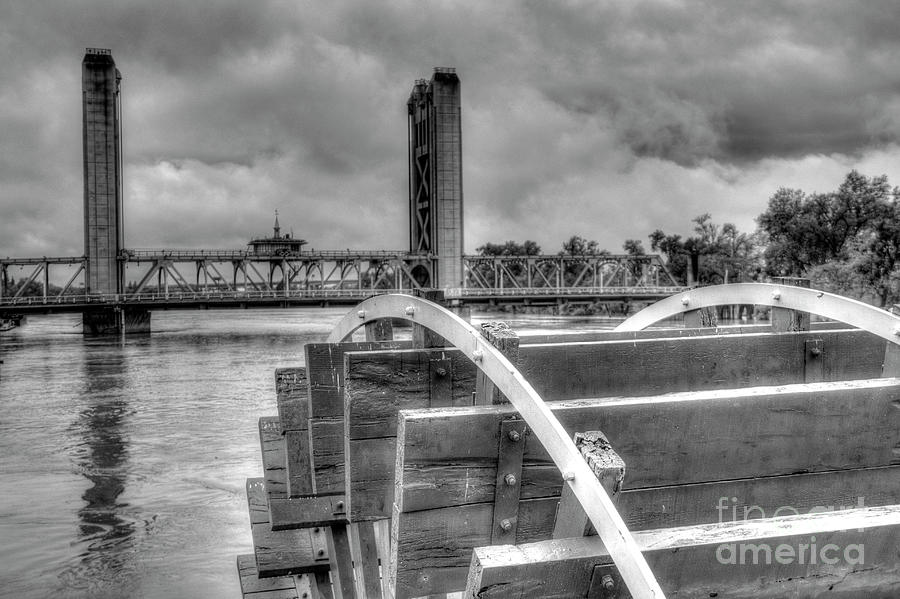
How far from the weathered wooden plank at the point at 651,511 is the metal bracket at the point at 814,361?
44.6 inches

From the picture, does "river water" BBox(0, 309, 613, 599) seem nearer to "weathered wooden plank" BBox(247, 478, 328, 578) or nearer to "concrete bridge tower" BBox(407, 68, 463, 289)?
"weathered wooden plank" BBox(247, 478, 328, 578)

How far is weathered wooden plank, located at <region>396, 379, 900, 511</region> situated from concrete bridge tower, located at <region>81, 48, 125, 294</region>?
5923cm

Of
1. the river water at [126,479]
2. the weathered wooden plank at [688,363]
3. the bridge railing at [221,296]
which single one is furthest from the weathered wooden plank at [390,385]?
the bridge railing at [221,296]

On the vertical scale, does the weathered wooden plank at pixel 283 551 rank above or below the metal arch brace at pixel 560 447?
below

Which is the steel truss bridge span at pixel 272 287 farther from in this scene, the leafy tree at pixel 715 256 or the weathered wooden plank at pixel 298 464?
the weathered wooden plank at pixel 298 464

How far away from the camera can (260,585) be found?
24.9 feet

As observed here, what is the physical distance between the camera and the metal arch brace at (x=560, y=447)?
1935 millimetres

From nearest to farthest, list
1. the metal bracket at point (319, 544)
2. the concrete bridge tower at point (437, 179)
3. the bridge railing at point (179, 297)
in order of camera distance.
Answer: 1. the metal bracket at point (319, 544)
2. the bridge railing at point (179, 297)
3. the concrete bridge tower at point (437, 179)

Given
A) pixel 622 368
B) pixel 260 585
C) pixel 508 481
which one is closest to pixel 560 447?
pixel 508 481

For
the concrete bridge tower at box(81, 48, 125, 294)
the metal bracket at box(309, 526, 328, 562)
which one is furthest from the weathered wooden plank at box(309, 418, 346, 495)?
the concrete bridge tower at box(81, 48, 125, 294)

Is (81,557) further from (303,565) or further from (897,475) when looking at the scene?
(897,475)

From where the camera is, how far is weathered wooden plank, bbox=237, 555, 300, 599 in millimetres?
7361

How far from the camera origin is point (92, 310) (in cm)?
5491

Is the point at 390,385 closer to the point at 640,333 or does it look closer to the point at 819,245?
the point at 640,333
